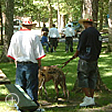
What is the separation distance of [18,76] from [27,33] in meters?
0.86

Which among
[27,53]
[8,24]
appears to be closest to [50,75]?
[27,53]

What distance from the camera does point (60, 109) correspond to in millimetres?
7074

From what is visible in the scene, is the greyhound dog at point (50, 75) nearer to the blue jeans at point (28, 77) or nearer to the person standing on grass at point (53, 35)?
the blue jeans at point (28, 77)

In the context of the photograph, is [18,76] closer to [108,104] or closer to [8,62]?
[108,104]

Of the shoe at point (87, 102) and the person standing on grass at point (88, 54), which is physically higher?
the person standing on grass at point (88, 54)

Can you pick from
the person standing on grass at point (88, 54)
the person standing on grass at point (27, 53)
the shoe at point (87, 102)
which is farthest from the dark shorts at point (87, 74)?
the person standing on grass at point (27, 53)

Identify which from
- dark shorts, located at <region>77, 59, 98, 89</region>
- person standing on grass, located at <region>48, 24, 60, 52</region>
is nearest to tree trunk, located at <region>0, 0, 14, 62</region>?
person standing on grass, located at <region>48, 24, 60, 52</region>

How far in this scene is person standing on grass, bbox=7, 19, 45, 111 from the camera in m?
6.03

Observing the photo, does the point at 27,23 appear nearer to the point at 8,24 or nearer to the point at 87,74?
the point at 87,74

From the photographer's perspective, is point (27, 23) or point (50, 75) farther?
point (50, 75)

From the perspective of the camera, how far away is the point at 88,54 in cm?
703

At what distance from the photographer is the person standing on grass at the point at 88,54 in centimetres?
699

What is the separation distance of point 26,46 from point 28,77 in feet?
1.94

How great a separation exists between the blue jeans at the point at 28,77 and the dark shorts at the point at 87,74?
134cm
